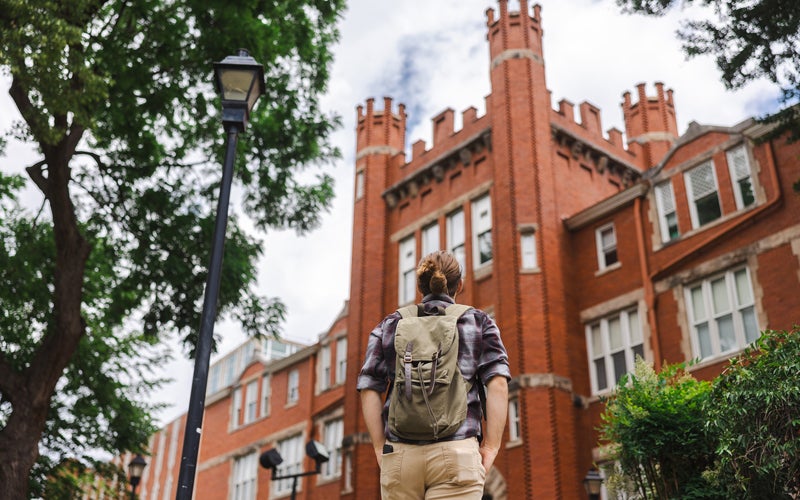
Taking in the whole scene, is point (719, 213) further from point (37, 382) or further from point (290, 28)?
point (37, 382)

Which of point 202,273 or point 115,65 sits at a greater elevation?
point 115,65

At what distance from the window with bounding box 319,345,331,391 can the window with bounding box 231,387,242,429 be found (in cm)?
729

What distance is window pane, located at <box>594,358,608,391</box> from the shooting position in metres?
22.8

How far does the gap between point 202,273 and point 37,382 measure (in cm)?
469

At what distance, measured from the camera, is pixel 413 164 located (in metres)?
30.2

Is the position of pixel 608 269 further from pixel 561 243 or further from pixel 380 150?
pixel 380 150

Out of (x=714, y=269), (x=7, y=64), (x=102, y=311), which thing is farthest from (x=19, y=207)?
(x=714, y=269)

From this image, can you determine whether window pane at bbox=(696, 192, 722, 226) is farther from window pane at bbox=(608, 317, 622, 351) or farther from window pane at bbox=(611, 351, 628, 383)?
window pane at bbox=(611, 351, 628, 383)

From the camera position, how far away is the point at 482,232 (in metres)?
26.3

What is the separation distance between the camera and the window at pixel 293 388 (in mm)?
36125

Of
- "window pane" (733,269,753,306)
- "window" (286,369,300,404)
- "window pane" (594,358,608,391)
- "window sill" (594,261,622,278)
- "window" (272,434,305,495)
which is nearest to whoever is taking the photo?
"window pane" (733,269,753,306)

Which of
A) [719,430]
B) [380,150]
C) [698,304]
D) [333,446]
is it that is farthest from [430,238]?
[719,430]

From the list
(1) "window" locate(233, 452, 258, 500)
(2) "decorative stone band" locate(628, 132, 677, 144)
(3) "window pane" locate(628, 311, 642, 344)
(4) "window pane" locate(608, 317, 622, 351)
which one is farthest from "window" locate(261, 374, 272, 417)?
(3) "window pane" locate(628, 311, 642, 344)

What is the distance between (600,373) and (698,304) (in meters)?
3.54
